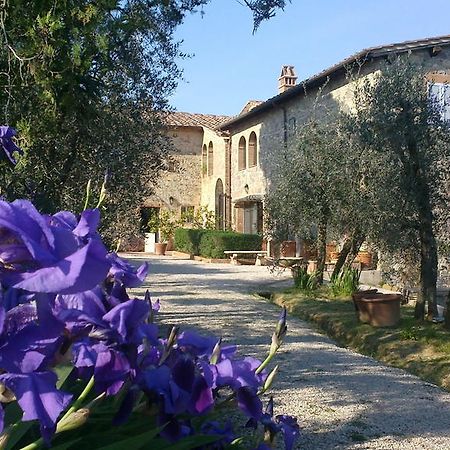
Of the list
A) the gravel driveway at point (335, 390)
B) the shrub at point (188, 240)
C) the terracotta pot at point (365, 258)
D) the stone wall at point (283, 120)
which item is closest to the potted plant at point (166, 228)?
the shrub at point (188, 240)

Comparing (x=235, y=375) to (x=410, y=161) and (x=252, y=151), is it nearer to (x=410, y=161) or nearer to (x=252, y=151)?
(x=410, y=161)

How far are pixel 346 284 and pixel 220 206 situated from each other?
17.4 metres

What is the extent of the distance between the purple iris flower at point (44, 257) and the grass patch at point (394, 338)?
5.88 metres

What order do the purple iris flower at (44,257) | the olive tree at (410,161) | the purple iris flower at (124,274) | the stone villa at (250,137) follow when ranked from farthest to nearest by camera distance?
the stone villa at (250,137), the olive tree at (410,161), the purple iris flower at (124,274), the purple iris flower at (44,257)

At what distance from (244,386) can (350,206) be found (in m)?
9.81

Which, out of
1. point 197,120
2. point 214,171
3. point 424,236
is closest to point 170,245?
point 214,171

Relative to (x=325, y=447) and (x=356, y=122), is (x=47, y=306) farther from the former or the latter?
(x=356, y=122)

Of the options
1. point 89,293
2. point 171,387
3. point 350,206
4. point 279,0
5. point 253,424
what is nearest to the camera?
point 89,293

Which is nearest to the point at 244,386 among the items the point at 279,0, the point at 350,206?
the point at 279,0

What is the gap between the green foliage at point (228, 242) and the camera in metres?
22.7

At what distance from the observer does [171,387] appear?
0.96m

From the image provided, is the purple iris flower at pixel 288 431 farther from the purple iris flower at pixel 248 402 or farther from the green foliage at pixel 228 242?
the green foliage at pixel 228 242

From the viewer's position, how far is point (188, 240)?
26109 millimetres

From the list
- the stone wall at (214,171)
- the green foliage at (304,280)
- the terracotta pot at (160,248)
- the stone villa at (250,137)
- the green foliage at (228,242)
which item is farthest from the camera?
the terracotta pot at (160,248)
